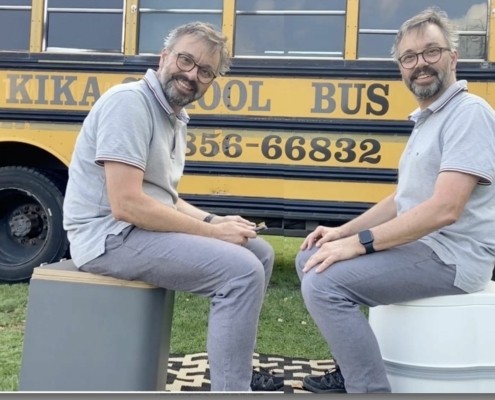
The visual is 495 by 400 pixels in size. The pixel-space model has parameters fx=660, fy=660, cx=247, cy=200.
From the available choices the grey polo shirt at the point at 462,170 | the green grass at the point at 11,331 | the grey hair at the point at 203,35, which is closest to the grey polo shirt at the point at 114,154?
the grey hair at the point at 203,35

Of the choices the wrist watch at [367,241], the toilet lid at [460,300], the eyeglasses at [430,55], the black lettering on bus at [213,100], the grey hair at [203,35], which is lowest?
the toilet lid at [460,300]

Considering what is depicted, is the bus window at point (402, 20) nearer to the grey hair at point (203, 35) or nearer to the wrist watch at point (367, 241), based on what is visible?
the grey hair at point (203, 35)

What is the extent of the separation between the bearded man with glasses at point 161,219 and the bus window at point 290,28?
1.82m

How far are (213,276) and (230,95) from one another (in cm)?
211

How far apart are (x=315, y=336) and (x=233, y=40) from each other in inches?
65.6

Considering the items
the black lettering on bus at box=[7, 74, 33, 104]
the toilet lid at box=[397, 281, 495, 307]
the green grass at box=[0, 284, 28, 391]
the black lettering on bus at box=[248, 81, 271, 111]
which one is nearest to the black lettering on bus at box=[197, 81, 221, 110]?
the black lettering on bus at box=[248, 81, 271, 111]

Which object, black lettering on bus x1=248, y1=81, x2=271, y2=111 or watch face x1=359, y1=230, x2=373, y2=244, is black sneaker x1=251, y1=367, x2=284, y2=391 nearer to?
watch face x1=359, y1=230, x2=373, y2=244

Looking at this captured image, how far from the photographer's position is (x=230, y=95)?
363cm

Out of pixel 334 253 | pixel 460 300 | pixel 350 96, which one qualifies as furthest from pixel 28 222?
pixel 460 300

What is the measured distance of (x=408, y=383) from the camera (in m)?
1.62

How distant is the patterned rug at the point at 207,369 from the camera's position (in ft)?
7.61

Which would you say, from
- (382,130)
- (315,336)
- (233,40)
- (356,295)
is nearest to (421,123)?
(356,295)

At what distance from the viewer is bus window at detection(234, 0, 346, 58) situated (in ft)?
11.7

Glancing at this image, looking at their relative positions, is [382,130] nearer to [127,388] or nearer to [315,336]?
[315,336]
